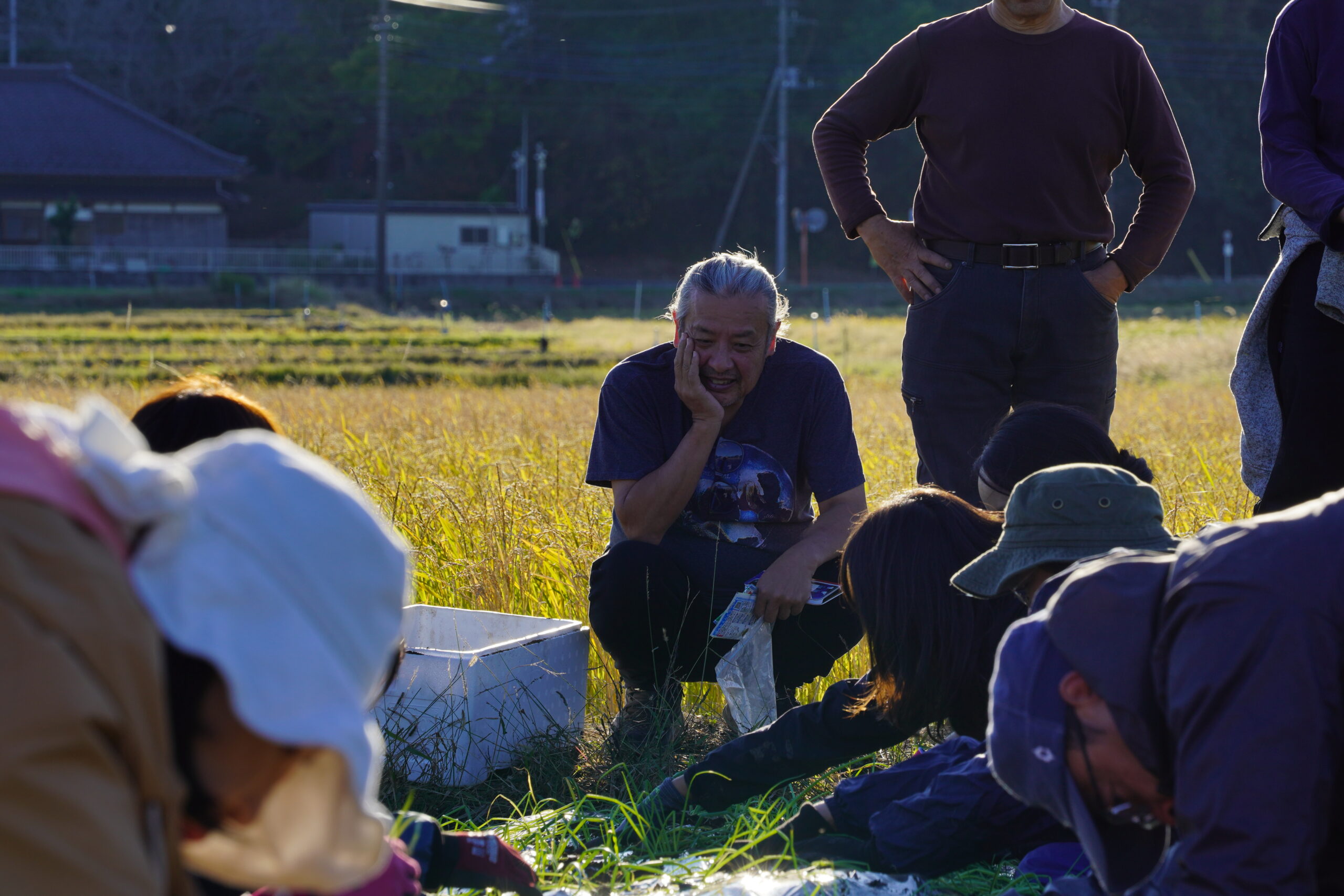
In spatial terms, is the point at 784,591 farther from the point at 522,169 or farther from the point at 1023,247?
the point at 522,169

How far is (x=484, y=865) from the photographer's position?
65.7 inches

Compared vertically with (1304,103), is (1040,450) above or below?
below

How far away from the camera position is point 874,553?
2156 millimetres

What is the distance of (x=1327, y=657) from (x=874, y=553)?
1.05 meters

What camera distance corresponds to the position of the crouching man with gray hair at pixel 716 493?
2.84m

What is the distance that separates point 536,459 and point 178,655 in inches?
158

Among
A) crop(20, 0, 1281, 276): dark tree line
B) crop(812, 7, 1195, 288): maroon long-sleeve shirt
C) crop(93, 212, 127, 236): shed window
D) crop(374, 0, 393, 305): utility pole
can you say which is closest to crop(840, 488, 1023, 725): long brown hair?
crop(812, 7, 1195, 288): maroon long-sleeve shirt

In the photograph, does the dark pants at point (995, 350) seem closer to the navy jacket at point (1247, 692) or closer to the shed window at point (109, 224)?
the navy jacket at point (1247, 692)

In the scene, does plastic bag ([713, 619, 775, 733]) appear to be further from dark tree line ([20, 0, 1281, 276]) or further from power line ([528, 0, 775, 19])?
power line ([528, 0, 775, 19])

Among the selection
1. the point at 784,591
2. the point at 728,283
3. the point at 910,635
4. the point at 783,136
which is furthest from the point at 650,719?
the point at 783,136

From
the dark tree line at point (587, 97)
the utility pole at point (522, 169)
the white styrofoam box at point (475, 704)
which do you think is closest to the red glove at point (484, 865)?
the white styrofoam box at point (475, 704)

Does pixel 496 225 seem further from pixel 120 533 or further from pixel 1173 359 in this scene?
pixel 120 533

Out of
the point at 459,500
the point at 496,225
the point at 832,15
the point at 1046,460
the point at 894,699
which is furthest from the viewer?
the point at 832,15

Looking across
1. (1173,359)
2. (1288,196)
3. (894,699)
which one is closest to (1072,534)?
(894,699)
